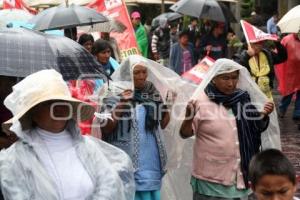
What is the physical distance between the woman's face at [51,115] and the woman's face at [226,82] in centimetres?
201

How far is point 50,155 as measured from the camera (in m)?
3.56

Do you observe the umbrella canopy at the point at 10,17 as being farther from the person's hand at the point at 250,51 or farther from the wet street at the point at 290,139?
the wet street at the point at 290,139

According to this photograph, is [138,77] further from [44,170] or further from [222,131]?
[44,170]

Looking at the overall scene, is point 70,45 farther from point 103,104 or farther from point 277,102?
point 277,102

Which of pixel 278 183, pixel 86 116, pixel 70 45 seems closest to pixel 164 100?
pixel 70 45

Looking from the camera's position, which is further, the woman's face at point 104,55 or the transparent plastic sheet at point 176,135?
the woman's face at point 104,55

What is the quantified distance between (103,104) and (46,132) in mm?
1971

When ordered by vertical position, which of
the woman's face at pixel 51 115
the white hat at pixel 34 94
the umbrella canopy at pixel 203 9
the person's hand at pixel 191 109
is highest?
the umbrella canopy at pixel 203 9

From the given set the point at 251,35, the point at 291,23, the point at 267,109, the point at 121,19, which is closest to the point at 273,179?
the point at 267,109

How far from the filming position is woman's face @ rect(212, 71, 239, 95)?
538 centimetres

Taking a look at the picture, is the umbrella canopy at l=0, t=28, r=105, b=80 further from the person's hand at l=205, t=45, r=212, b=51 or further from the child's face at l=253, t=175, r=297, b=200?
the person's hand at l=205, t=45, r=212, b=51

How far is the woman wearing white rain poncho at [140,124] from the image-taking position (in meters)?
5.56

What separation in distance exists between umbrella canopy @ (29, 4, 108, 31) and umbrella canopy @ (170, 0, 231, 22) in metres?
3.09

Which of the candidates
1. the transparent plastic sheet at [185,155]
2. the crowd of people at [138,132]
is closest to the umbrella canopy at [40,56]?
the crowd of people at [138,132]
